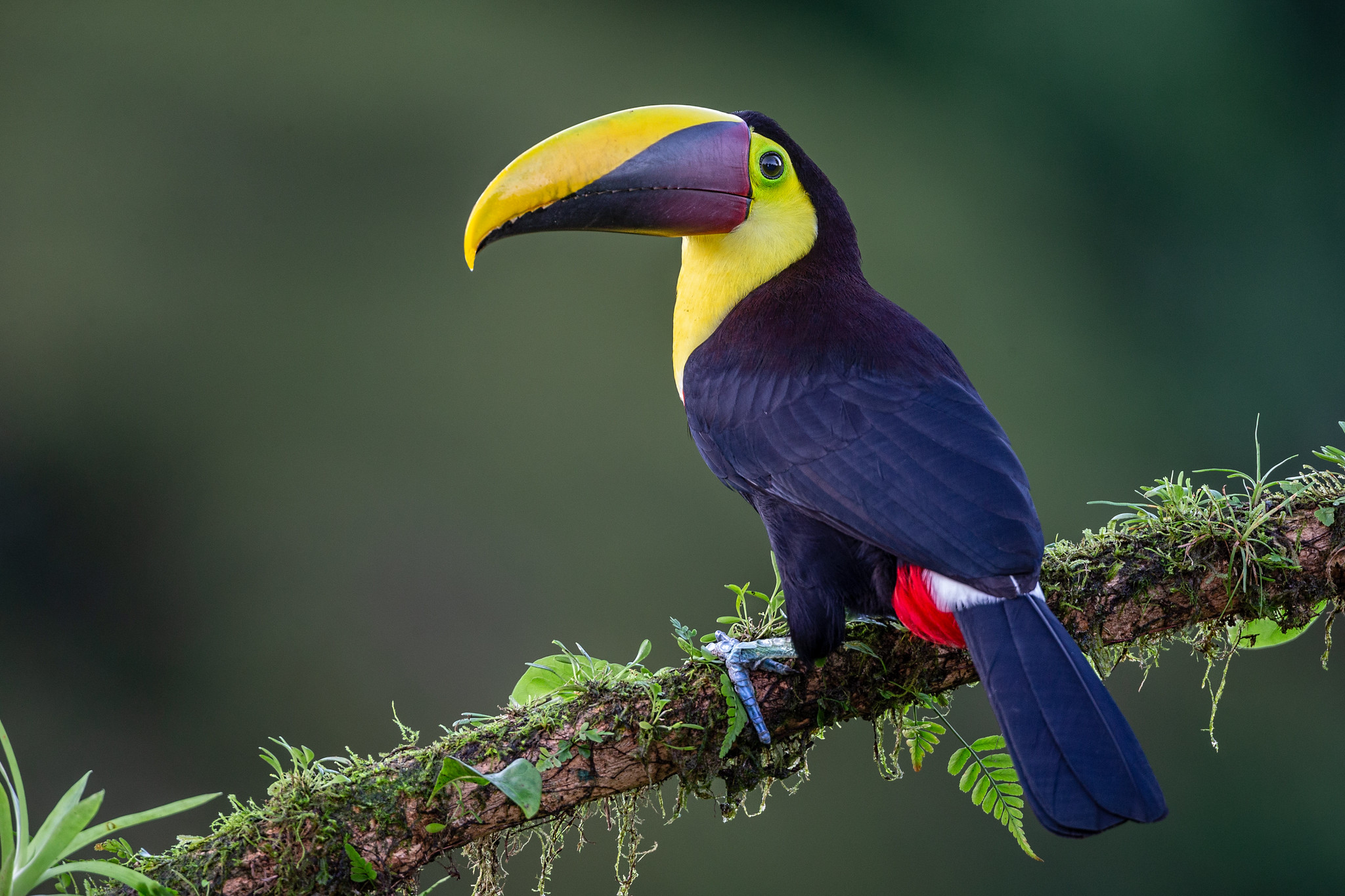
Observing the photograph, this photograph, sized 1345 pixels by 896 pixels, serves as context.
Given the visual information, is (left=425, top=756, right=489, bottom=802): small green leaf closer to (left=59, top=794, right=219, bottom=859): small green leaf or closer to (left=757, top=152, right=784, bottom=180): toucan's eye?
(left=59, top=794, right=219, bottom=859): small green leaf

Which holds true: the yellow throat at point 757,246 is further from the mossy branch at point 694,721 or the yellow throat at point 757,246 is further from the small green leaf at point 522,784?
the small green leaf at point 522,784

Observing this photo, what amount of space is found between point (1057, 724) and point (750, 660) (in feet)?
1.61

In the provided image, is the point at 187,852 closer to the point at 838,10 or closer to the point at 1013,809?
the point at 1013,809

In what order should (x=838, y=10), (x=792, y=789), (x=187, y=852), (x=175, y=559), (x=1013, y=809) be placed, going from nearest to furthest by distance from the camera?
(x=187, y=852), (x=1013, y=809), (x=792, y=789), (x=175, y=559), (x=838, y=10)

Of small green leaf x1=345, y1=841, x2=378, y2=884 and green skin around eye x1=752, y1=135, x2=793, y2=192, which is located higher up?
green skin around eye x1=752, y1=135, x2=793, y2=192

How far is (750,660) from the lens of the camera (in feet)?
5.57

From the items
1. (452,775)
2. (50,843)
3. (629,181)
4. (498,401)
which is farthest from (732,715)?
(498,401)

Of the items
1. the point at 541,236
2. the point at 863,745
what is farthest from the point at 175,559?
the point at 863,745

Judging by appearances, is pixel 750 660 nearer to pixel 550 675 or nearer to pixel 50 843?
pixel 550 675

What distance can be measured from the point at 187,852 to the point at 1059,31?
504 centimetres

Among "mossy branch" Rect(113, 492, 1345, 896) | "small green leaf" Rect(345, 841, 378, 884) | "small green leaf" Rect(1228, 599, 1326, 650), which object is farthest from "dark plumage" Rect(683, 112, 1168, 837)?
"small green leaf" Rect(345, 841, 378, 884)

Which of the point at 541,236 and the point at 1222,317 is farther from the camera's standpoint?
the point at 1222,317

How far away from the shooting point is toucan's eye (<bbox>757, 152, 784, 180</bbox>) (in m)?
2.22

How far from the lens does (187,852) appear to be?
4.89ft
